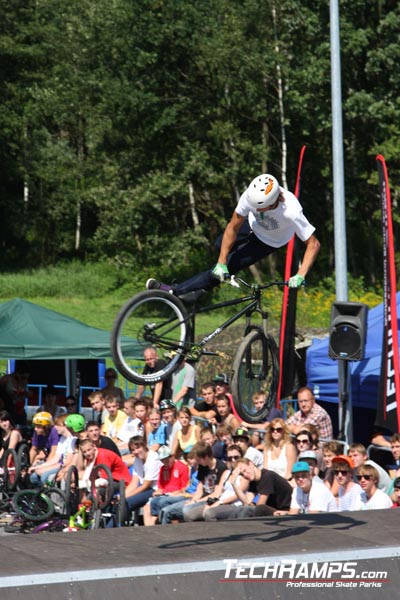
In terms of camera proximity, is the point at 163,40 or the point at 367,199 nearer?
the point at 163,40

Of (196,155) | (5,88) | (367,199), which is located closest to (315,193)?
(367,199)

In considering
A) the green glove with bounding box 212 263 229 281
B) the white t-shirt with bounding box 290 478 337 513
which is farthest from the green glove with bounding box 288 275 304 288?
the white t-shirt with bounding box 290 478 337 513

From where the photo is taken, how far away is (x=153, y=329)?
30.7 feet

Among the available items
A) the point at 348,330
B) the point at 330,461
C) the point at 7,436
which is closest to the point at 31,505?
the point at 7,436

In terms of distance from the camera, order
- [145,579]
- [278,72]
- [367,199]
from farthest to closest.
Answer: [367,199], [278,72], [145,579]

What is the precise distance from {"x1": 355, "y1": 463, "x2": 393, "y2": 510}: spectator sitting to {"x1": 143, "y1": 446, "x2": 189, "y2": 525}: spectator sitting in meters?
2.29

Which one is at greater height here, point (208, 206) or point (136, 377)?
point (208, 206)

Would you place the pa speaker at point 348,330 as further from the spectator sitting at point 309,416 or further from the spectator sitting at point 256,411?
the spectator sitting at point 256,411

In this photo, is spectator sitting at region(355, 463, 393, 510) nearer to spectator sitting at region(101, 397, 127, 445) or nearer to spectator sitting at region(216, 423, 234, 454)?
spectator sitting at region(216, 423, 234, 454)

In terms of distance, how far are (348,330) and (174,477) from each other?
9.09 feet

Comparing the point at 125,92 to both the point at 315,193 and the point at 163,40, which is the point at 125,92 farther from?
the point at 315,193

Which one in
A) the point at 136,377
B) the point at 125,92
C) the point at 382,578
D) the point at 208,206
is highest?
the point at 125,92

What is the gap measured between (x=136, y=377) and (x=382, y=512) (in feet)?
10.3

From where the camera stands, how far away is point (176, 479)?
13.2m
